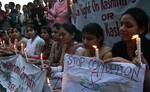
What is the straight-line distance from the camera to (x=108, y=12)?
6.92 metres

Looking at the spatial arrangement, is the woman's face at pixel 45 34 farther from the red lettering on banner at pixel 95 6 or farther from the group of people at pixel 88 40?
the red lettering on banner at pixel 95 6

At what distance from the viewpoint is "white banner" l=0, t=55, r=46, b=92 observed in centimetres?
545

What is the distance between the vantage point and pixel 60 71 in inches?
240

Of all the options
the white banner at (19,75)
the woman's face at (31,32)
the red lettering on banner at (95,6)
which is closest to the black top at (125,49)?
the white banner at (19,75)

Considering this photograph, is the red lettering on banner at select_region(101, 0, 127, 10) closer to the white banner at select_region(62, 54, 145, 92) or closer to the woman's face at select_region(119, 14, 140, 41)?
the woman's face at select_region(119, 14, 140, 41)

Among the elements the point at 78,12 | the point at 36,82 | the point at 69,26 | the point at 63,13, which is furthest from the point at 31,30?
the point at 36,82

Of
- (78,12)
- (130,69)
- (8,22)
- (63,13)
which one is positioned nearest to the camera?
(130,69)

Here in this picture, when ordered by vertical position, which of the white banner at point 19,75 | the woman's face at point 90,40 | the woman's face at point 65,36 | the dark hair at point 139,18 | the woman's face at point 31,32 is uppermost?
the woman's face at point 31,32

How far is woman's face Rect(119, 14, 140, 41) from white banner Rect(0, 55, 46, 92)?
1.54 metres

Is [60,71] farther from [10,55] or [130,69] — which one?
[130,69]

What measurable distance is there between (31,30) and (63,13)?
143cm

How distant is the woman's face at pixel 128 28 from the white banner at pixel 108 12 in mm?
1989

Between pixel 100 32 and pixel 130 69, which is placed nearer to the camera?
pixel 130 69

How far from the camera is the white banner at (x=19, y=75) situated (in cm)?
545
